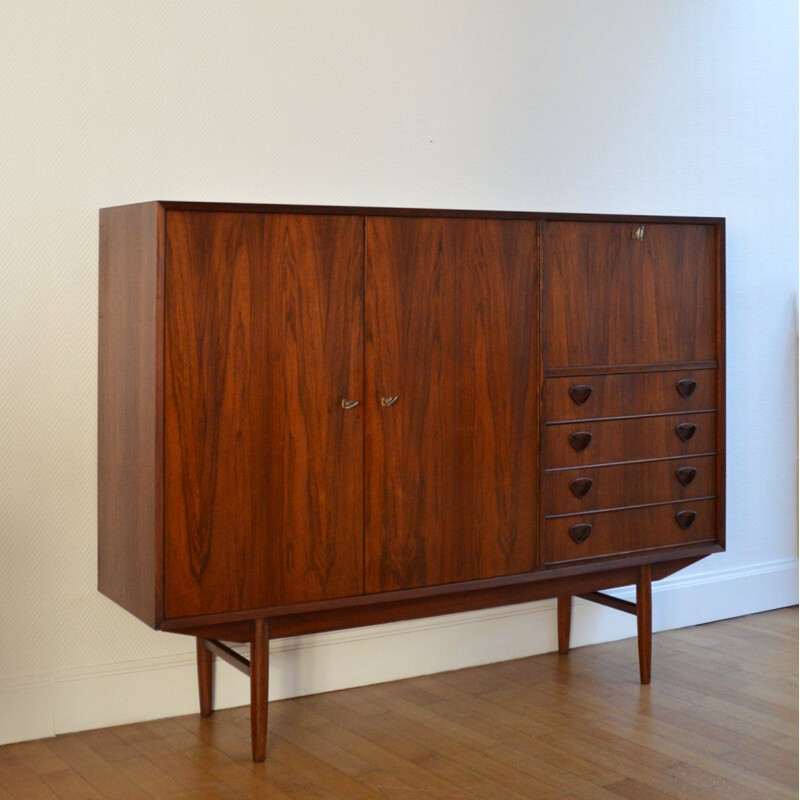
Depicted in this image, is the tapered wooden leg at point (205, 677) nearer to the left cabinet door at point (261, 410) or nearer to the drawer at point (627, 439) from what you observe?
the left cabinet door at point (261, 410)

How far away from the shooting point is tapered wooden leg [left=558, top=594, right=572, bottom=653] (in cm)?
354

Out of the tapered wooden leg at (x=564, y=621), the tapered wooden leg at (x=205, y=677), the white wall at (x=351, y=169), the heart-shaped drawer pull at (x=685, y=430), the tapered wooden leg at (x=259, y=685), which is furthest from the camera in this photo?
the tapered wooden leg at (x=564, y=621)

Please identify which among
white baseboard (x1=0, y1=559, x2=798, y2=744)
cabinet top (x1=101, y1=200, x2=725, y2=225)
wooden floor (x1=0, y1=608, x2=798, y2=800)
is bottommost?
wooden floor (x1=0, y1=608, x2=798, y2=800)

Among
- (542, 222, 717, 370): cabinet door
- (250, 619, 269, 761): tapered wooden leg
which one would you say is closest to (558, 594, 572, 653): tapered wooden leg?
(542, 222, 717, 370): cabinet door

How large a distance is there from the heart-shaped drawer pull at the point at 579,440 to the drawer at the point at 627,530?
189 millimetres

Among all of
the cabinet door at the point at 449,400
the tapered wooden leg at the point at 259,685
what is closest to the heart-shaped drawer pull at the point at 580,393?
the cabinet door at the point at 449,400

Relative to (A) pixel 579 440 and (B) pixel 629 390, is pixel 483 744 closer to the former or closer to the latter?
(A) pixel 579 440

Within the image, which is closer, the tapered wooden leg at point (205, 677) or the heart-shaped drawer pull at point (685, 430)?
the tapered wooden leg at point (205, 677)

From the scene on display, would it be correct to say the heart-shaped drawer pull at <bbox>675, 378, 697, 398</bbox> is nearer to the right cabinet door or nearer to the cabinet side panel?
the right cabinet door

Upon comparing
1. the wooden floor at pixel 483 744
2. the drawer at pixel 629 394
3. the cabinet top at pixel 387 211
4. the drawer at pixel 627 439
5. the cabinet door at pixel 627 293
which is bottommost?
the wooden floor at pixel 483 744

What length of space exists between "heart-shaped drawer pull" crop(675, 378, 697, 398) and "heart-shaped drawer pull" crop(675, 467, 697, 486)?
0.68 ft

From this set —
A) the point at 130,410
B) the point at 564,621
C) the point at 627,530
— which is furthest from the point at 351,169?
the point at 564,621

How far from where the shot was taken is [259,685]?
8.78 ft

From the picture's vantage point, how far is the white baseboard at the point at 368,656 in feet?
9.43
